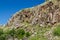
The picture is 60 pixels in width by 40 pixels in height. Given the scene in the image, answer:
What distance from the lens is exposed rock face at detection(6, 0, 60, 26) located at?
88.6 meters

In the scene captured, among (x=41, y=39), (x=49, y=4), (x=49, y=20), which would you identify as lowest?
(x=41, y=39)

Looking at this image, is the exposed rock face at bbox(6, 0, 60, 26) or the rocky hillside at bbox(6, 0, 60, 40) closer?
the rocky hillside at bbox(6, 0, 60, 40)

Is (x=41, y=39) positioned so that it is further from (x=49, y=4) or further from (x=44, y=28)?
(x=49, y=4)

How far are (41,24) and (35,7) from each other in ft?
35.5

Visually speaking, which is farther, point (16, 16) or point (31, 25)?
point (16, 16)

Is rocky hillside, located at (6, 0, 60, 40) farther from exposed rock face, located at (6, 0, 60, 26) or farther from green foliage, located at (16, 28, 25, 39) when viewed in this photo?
green foliage, located at (16, 28, 25, 39)

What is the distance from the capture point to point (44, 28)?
3253 inches

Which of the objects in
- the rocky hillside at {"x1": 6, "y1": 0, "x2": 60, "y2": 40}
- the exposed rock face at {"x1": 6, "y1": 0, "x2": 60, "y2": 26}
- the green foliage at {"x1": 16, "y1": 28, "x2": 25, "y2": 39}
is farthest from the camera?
the exposed rock face at {"x1": 6, "y1": 0, "x2": 60, "y2": 26}

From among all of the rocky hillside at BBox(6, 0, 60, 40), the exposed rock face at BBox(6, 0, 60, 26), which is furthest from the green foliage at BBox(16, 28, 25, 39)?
the exposed rock face at BBox(6, 0, 60, 26)

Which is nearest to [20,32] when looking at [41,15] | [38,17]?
[38,17]

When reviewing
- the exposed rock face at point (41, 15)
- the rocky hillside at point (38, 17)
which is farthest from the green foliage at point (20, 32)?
the exposed rock face at point (41, 15)

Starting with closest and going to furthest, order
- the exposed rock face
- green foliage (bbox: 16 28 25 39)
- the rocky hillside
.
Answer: green foliage (bbox: 16 28 25 39)
the rocky hillside
the exposed rock face

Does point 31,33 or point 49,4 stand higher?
point 49,4

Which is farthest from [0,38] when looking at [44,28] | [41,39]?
[44,28]
